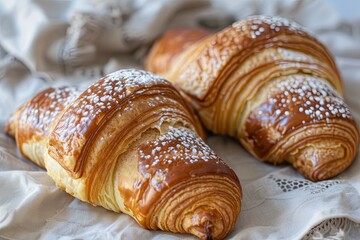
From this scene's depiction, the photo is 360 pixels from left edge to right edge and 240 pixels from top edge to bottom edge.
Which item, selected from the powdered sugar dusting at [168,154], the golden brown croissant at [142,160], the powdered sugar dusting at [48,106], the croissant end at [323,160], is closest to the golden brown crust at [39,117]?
the powdered sugar dusting at [48,106]

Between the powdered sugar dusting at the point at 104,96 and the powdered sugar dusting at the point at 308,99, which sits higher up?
the powdered sugar dusting at the point at 104,96

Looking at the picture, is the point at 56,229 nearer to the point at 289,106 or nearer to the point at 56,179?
the point at 56,179

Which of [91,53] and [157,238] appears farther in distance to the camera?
[91,53]

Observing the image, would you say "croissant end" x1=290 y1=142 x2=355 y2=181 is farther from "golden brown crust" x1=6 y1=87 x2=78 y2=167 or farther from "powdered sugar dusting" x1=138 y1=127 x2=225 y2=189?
"golden brown crust" x1=6 y1=87 x2=78 y2=167

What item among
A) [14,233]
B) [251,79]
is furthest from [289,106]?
[14,233]

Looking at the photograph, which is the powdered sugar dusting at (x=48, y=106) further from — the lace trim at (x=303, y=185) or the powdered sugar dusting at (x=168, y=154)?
the lace trim at (x=303, y=185)

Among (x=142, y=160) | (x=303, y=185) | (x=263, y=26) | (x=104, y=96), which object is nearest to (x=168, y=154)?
(x=142, y=160)

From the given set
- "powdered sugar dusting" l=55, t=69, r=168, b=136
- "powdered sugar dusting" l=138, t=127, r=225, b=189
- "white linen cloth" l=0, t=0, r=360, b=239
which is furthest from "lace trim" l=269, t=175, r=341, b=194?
Result: "powdered sugar dusting" l=55, t=69, r=168, b=136
